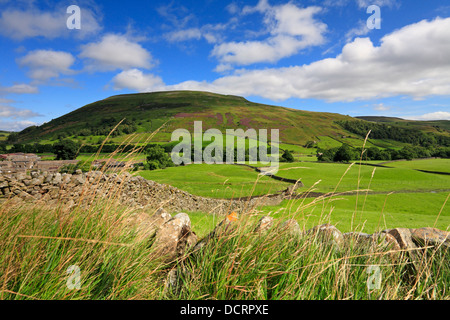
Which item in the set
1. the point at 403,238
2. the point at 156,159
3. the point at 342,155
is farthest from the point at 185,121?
the point at 403,238

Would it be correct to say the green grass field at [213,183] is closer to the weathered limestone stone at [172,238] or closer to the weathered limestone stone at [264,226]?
the weathered limestone stone at [172,238]

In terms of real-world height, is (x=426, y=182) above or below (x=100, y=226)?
below

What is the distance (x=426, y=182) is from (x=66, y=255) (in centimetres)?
5653

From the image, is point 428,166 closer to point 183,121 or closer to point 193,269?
point 193,269

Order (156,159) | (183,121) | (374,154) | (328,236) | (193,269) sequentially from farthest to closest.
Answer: (183,121)
(374,154)
(156,159)
(328,236)
(193,269)

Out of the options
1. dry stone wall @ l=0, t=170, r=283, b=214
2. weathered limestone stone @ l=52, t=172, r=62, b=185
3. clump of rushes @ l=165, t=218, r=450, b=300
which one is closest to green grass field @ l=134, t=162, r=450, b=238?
dry stone wall @ l=0, t=170, r=283, b=214

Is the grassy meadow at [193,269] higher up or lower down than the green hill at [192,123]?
lower down

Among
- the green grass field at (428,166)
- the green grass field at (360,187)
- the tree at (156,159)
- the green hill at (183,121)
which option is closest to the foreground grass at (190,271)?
the green grass field at (360,187)
